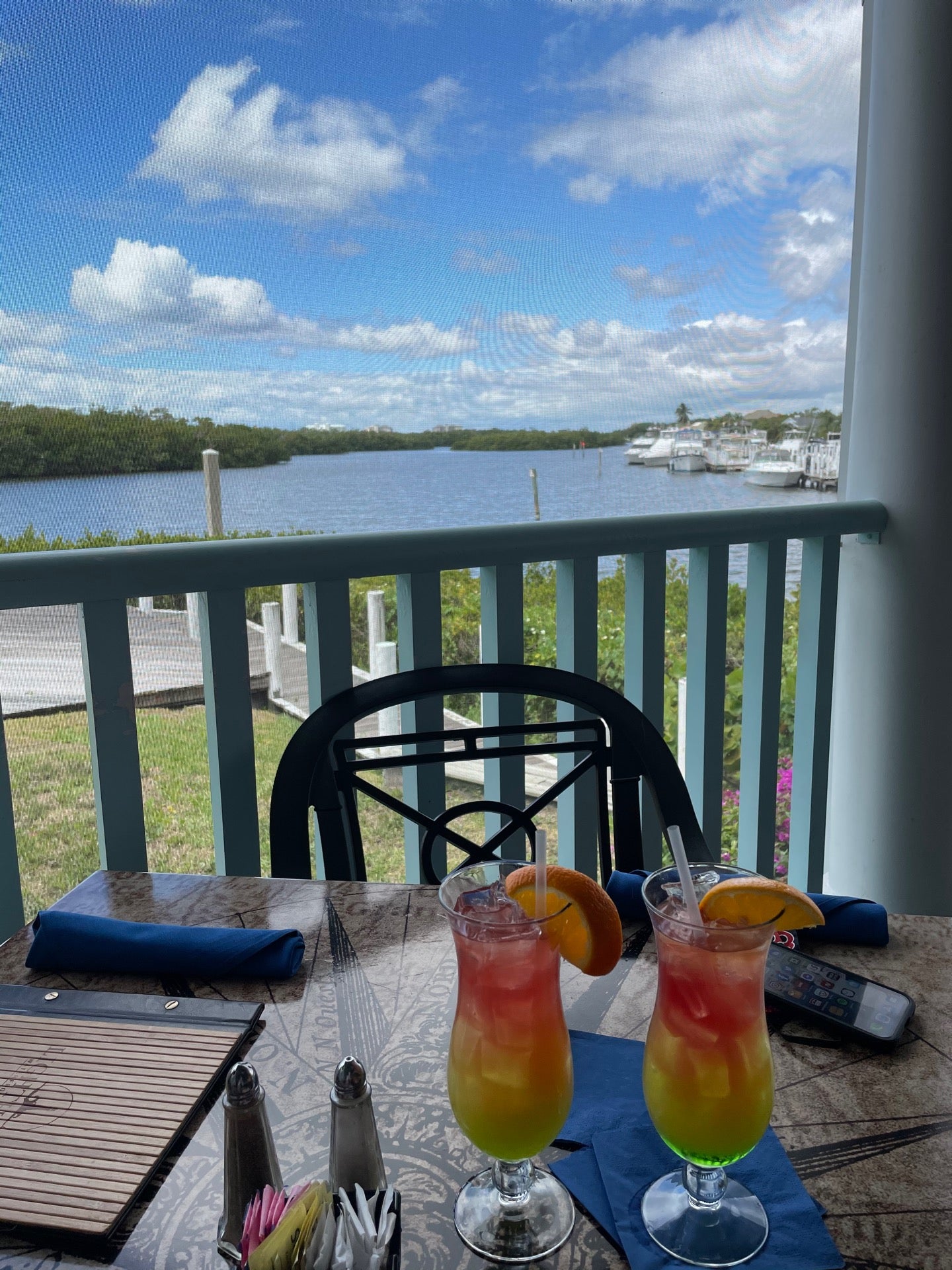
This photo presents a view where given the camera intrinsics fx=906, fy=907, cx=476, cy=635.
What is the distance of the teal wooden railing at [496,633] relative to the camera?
1.49 metres

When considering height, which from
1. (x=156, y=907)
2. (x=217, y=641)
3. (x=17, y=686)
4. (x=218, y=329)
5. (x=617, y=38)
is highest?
(x=617, y=38)

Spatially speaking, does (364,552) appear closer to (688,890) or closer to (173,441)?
(688,890)

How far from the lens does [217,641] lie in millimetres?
1579

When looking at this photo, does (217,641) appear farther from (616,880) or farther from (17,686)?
(17,686)

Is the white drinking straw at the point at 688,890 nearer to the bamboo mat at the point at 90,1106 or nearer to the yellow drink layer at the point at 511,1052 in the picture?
the yellow drink layer at the point at 511,1052

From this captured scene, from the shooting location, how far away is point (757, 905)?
601 mm

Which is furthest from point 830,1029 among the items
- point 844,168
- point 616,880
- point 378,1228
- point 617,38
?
point 617,38

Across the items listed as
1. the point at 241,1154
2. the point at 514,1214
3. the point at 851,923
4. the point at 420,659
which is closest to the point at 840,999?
the point at 851,923

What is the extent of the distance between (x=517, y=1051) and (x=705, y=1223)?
162 mm

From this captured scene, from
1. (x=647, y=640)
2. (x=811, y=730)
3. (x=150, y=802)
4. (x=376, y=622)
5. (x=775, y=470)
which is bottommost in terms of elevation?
(x=150, y=802)

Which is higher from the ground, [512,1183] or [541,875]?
[541,875]

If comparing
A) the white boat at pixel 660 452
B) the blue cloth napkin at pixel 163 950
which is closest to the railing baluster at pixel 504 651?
the blue cloth napkin at pixel 163 950

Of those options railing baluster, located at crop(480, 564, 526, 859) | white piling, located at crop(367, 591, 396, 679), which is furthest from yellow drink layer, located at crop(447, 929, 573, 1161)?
white piling, located at crop(367, 591, 396, 679)

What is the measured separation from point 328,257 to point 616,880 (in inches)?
169
